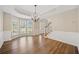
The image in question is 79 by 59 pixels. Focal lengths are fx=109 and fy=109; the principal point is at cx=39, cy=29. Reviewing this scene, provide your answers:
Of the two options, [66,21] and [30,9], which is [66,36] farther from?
[30,9]

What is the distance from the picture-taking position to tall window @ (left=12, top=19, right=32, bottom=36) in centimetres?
222

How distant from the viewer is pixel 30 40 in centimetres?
221

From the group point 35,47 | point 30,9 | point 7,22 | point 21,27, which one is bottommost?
point 35,47

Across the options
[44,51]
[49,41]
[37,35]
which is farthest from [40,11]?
[44,51]

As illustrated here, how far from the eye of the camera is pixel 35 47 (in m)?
2.16

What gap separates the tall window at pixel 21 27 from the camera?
87.5 inches

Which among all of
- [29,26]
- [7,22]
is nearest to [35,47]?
[29,26]

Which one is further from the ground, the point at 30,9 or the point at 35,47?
the point at 30,9

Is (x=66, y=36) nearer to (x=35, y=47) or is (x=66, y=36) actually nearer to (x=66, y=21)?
(x=66, y=21)

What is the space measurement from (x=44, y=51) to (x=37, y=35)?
35 centimetres

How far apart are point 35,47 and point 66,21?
2.67 ft

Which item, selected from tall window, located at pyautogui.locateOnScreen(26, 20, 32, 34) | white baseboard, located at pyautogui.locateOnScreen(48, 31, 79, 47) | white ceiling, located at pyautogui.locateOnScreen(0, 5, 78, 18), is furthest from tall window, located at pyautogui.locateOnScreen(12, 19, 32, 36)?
white baseboard, located at pyautogui.locateOnScreen(48, 31, 79, 47)

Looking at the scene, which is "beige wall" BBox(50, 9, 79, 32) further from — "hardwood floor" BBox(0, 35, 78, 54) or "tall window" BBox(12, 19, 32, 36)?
"tall window" BBox(12, 19, 32, 36)
